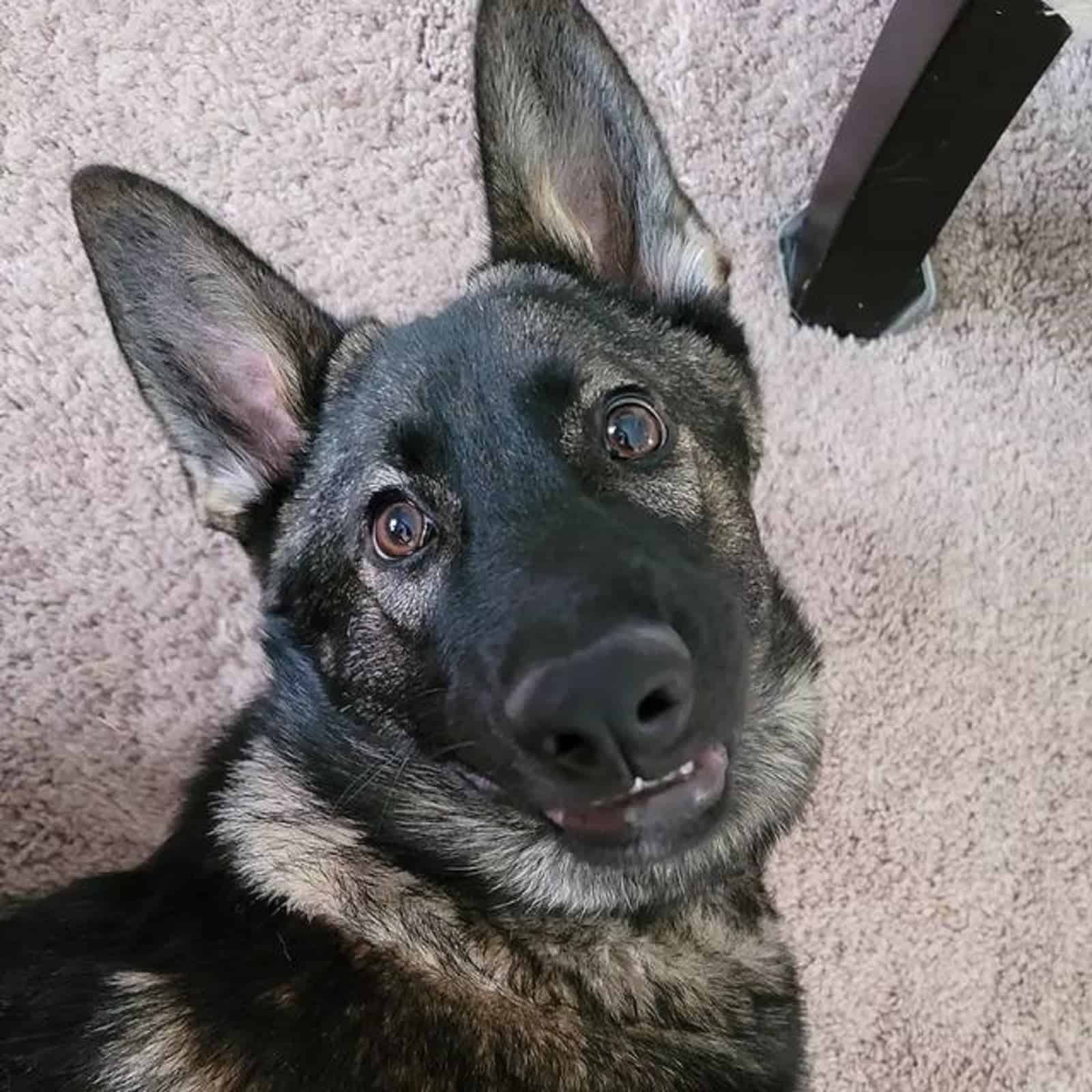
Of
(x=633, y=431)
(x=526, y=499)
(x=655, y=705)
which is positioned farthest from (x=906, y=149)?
(x=655, y=705)

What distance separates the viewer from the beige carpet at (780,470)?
6.62 ft

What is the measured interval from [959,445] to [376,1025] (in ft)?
4.59

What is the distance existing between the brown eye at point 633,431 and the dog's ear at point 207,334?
0.37m

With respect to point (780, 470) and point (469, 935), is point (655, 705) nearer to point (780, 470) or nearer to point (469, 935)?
point (469, 935)

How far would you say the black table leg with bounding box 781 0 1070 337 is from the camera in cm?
171

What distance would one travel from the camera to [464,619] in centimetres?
130

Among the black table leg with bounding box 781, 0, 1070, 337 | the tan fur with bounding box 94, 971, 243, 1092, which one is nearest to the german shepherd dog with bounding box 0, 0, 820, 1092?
the tan fur with bounding box 94, 971, 243, 1092

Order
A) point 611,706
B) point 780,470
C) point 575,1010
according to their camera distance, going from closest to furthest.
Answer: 1. point 611,706
2. point 575,1010
3. point 780,470

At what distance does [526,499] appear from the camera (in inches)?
51.8

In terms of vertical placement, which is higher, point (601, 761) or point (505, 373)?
point (505, 373)

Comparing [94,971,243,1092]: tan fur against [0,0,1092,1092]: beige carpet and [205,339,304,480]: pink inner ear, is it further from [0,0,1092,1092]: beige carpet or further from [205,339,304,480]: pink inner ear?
[0,0,1092,1092]: beige carpet

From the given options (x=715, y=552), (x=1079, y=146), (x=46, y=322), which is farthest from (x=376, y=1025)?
(x=1079, y=146)

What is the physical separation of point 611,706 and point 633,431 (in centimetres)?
37

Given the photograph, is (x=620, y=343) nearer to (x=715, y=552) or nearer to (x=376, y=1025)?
(x=715, y=552)
